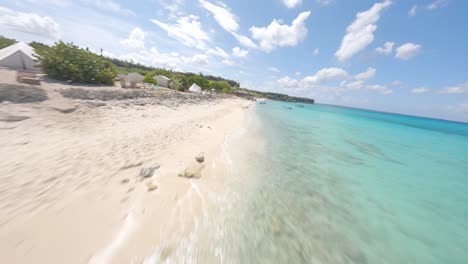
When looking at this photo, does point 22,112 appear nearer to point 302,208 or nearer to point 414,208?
point 302,208

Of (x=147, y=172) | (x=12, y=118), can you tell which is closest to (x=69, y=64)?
(x=12, y=118)

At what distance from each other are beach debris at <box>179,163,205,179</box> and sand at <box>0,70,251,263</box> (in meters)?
0.12

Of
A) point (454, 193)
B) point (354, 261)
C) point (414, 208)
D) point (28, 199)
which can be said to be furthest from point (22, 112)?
point (454, 193)

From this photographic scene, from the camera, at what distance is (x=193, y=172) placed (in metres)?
4.80

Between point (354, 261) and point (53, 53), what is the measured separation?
19.1 m

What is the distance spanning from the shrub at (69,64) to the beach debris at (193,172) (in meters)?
13.0

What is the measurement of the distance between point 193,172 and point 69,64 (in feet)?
44.6

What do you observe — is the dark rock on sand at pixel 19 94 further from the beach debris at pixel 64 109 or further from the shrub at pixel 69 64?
the shrub at pixel 69 64

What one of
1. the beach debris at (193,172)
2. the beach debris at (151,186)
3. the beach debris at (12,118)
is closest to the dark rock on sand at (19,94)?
the beach debris at (12,118)

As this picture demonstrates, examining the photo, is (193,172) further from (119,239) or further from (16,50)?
(16,50)

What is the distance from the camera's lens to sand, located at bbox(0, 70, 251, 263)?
7.90ft

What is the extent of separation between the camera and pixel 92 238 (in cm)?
252

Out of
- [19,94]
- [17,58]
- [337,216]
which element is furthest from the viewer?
[17,58]

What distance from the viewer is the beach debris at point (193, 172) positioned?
467 centimetres
